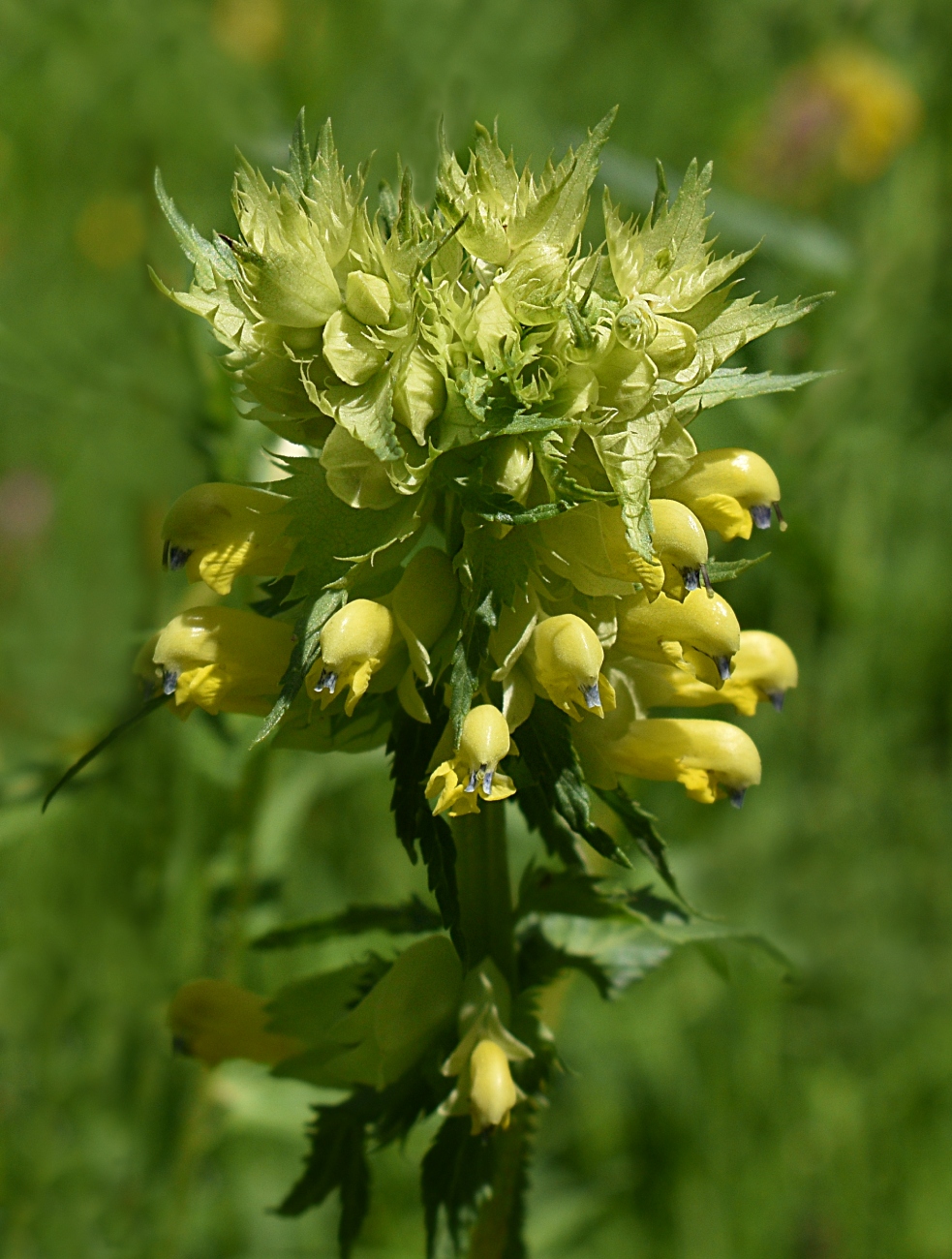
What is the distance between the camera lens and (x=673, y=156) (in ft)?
13.0

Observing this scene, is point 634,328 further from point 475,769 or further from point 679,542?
point 475,769

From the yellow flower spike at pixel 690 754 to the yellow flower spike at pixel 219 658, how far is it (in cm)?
34

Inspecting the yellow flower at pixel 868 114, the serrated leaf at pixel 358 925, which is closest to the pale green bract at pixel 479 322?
the serrated leaf at pixel 358 925

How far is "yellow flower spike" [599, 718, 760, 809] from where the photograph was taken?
1.14 metres

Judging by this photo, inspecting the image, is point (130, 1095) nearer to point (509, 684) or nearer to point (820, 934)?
point (509, 684)

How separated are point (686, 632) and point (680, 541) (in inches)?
4.1

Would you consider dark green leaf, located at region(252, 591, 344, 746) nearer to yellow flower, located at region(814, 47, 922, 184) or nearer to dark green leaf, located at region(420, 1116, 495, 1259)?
dark green leaf, located at region(420, 1116, 495, 1259)

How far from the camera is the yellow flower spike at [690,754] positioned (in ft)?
3.75

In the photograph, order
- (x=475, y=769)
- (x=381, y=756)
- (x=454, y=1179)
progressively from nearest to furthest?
(x=475, y=769), (x=454, y=1179), (x=381, y=756)

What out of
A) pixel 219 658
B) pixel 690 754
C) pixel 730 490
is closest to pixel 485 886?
pixel 690 754

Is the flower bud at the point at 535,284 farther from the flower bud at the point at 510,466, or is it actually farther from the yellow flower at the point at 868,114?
the yellow flower at the point at 868,114

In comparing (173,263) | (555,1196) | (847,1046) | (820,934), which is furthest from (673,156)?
(555,1196)

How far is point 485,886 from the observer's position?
3.79 ft

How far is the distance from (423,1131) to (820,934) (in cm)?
157
